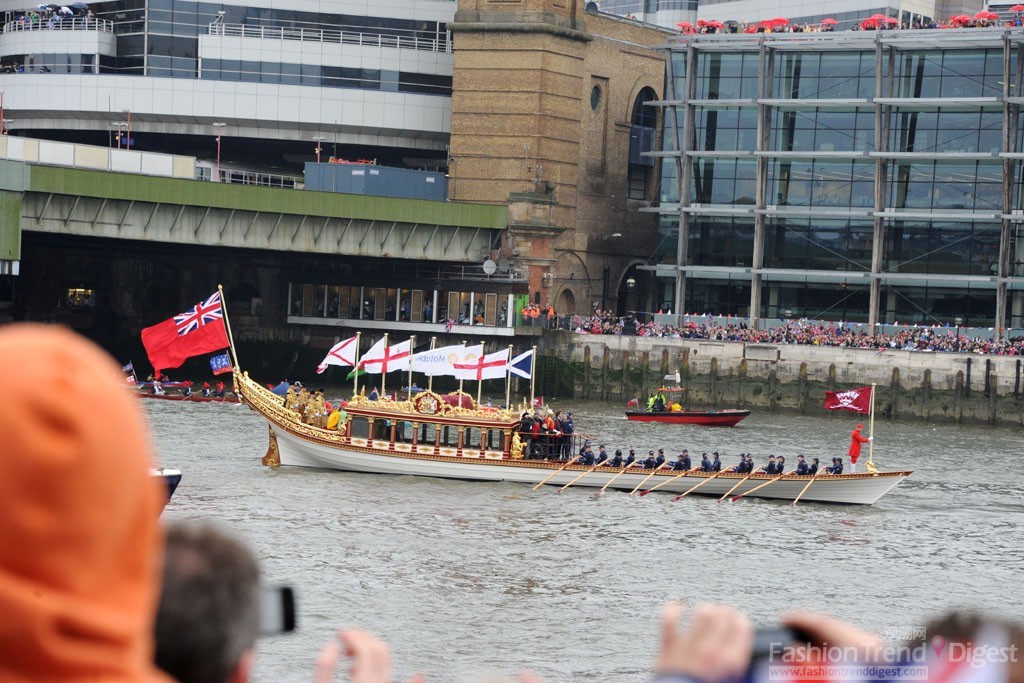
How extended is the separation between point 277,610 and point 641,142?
96980 millimetres

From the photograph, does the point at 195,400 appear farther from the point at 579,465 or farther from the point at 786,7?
the point at 786,7

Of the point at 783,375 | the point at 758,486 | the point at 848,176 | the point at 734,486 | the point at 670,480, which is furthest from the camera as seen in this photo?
the point at 848,176

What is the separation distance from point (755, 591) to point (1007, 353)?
48.0m

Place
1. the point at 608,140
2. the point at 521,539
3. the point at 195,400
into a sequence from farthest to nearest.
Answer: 1. the point at 608,140
2. the point at 195,400
3. the point at 521,539

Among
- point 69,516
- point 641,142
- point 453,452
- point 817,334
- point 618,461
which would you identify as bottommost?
point 453,452

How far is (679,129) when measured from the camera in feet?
303

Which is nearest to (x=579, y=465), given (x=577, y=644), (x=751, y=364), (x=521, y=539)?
(x=521, y=539)

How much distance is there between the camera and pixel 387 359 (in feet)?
168

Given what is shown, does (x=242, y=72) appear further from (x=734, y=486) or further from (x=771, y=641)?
(x=771, y=641)

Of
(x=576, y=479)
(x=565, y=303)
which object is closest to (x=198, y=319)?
(x=576, y=479)

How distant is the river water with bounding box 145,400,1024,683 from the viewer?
27.7m

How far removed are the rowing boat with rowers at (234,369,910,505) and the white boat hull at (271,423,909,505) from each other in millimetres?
31

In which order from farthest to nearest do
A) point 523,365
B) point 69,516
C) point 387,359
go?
point 523,365
point 387,359
point 69,516

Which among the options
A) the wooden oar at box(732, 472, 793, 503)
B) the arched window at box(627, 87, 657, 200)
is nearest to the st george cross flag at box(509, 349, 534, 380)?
the wooden oar at box(732, 472, 793, 503)
